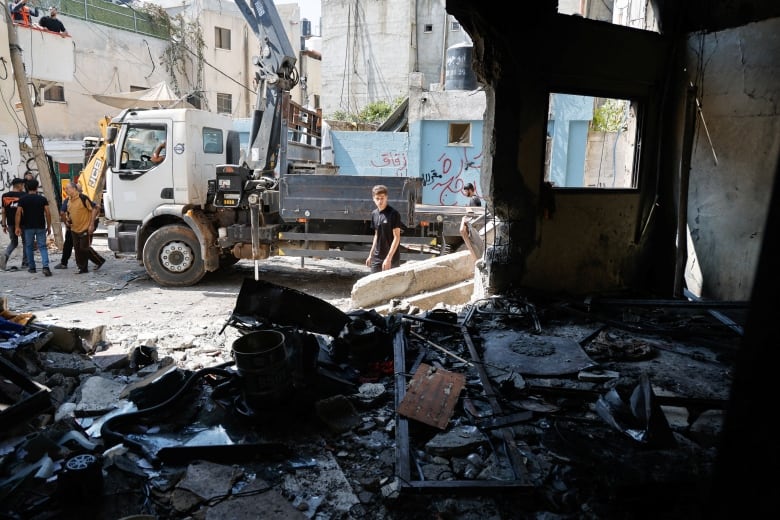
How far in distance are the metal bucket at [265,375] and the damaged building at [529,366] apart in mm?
14

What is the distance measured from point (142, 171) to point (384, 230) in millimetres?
4893

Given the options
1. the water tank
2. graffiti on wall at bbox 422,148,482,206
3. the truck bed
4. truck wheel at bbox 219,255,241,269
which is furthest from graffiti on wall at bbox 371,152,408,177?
the truck bed

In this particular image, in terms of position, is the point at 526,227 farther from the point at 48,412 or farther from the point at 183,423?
the point at 48,412

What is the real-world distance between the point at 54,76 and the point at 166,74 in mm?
9084

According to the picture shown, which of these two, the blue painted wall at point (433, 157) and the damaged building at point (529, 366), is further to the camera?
the blue painted wall at point (433, 157)

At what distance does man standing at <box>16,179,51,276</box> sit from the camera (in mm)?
9938

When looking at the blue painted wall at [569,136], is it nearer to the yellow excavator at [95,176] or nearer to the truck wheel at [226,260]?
the truck wheel at [226,260]

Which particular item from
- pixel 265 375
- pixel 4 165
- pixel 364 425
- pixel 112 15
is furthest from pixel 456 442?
pixel 112 15

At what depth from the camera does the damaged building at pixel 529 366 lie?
2.70 meters

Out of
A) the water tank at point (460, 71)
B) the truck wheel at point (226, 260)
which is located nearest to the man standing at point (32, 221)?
the truck wheel at point (226, 260)

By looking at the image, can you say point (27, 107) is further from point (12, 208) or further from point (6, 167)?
point (12, 208)

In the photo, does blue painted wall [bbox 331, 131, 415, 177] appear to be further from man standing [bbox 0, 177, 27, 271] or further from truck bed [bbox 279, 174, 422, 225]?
man standing [bbox 0, 177, 27, 271]

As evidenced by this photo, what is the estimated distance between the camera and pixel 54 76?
14820 millimetres

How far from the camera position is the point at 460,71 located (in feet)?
→ 50.7
